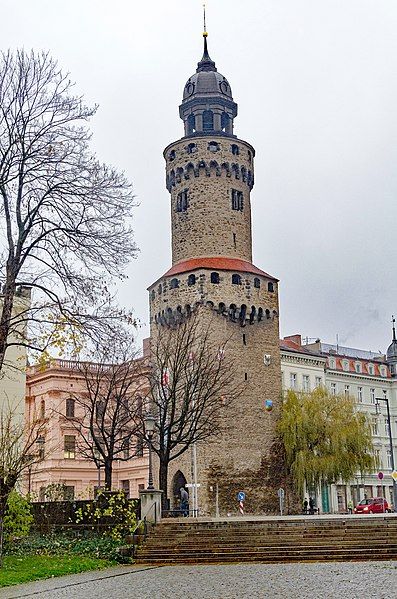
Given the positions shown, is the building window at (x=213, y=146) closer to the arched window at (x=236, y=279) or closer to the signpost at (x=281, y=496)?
the arched window at (x=236, y=279)

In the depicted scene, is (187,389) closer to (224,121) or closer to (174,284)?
(174,284)

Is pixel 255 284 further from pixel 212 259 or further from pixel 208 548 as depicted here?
pixel 208 548

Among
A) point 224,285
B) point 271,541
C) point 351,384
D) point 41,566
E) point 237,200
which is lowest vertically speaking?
point 41,566

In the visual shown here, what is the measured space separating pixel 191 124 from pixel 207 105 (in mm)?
1668

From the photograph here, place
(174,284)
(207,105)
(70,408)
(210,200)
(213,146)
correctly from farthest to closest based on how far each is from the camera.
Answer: (70,408) → (207,105) → (213,146) → (210,200) → (174,284)

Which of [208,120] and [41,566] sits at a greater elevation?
[208,120]

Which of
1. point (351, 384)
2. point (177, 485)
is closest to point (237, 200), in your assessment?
point (177, 485)

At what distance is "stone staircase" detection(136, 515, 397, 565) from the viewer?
23.1m

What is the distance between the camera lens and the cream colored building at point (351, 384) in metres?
66.9

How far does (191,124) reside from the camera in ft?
193

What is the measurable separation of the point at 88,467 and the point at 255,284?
59.7ft

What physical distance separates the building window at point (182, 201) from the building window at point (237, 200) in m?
3.06

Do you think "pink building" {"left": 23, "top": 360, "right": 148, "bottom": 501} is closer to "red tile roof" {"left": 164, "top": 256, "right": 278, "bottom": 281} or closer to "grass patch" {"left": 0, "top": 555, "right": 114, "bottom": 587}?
"red tile roof" {"left": 164, "top": 256, "right": 278, "bottom": 281}

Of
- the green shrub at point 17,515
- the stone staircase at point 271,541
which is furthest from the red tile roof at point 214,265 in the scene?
the green shrub at point 17,515
